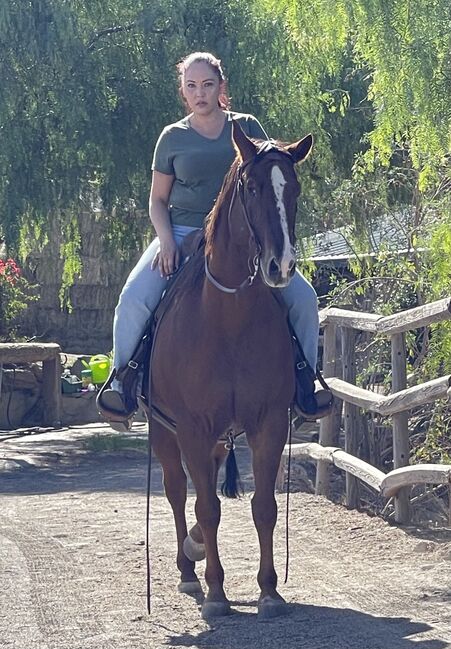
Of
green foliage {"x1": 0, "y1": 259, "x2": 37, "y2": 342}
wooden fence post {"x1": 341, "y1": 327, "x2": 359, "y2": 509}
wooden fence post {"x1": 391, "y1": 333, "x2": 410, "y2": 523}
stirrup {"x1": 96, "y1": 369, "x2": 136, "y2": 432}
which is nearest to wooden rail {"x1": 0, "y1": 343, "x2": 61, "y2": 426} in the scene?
green foliage {"x1": 0, "y1": 259, "x2": 37, "y2": 342}

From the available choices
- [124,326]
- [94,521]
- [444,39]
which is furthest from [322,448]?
[444,39]

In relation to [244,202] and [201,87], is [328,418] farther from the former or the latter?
[244,202]

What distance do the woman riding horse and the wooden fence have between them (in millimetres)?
1183

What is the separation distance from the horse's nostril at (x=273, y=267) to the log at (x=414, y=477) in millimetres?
2540

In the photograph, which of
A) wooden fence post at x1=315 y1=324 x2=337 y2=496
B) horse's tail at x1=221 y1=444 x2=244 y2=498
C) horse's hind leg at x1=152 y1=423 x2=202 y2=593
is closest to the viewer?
horse's tail at x1=221 y1=444 x2=244 y2=498

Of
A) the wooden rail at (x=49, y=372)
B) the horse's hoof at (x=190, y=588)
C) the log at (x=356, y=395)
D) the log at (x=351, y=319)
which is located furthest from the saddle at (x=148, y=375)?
the wooden rail at (x=49, y=372)

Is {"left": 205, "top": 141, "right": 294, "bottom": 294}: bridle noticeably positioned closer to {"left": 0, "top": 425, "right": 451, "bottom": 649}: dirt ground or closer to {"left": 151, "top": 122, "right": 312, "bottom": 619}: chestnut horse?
{"left": 151, "top": 122, "right": 312, "bottom": 619}: chestnut horse

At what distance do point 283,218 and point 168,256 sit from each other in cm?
126

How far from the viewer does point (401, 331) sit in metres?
7.95

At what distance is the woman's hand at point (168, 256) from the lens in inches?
246

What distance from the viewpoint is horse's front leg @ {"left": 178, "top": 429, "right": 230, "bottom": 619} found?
5711 mm

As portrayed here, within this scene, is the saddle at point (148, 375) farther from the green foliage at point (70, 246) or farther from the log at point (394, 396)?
the green foliage at point (70, 246)

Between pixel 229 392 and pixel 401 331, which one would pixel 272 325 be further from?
pixel 401 331

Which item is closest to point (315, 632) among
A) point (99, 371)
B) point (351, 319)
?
point (351, 319)
